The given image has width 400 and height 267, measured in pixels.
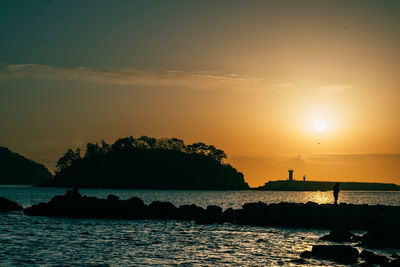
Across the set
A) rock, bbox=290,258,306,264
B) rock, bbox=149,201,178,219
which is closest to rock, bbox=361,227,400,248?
rock, bbox=290,258,306,264

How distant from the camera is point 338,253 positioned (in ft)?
103

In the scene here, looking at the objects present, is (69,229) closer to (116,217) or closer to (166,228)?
(166,228)

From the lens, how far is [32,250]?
1325 inches

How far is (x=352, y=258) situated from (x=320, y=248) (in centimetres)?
252

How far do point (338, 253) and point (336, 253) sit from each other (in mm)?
158

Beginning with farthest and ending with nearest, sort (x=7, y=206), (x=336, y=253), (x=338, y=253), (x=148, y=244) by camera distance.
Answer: (x=7, y=206)
(x=148, y=244)
(x=336, y=253)
(x=338, y=253)

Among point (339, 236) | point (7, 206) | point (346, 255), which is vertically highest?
point (7, 206)

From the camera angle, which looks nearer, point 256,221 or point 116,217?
point 256,221

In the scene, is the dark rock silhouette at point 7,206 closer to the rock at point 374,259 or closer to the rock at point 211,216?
the rock at point 211,216

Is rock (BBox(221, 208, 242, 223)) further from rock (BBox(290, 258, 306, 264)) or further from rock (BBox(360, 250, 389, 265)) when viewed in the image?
rock (BBox(360, 250, 389, 265))

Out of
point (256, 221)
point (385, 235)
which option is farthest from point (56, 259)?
point (256, 221)

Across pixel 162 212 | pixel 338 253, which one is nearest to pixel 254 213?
pixel 162 212

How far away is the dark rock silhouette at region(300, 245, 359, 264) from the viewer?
99.7 ft

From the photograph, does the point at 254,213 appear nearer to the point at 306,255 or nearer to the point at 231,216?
the point at 231,216
